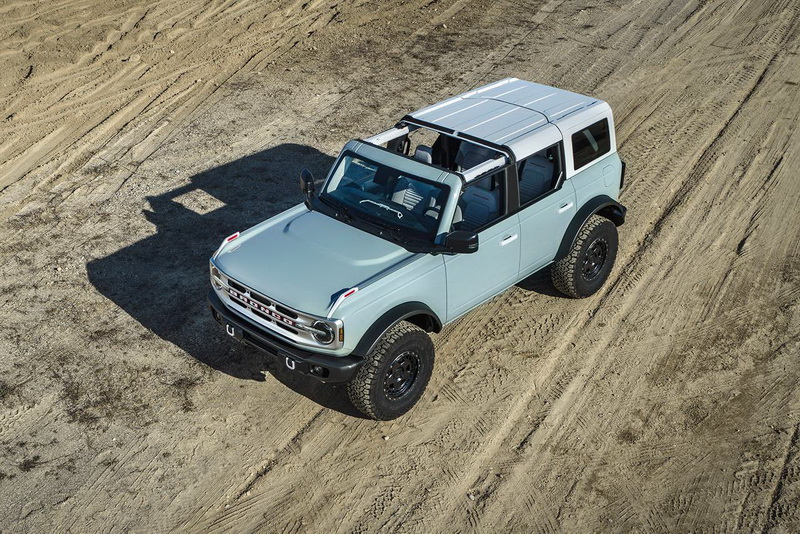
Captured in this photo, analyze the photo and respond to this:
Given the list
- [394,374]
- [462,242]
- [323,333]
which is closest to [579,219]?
[462,242]

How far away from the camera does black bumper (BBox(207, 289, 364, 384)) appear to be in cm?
675

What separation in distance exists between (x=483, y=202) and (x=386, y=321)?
166 cm

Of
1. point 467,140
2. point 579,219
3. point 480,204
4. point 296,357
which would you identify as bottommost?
point 296,357

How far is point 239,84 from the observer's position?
13.7 metres

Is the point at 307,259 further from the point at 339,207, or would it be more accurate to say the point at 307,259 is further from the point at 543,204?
the point at 543,204

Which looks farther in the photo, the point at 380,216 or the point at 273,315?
the point at 380,216

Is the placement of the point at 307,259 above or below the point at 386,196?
below

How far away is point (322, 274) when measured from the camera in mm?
7051

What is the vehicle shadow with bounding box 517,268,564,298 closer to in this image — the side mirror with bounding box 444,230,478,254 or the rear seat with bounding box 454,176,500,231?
the rear seat with bounding box 454,176,500,231

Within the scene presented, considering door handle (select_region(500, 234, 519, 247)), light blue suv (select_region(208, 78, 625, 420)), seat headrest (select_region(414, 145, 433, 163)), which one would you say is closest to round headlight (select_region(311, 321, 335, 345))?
light blue suv (select_region(208, 78, 625, 420))

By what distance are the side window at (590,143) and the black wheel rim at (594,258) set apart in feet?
2.89

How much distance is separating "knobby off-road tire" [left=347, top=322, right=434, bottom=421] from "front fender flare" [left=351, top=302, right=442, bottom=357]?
9cm

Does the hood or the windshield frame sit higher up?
the windshield frame

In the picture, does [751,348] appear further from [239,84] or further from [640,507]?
[239,84]
